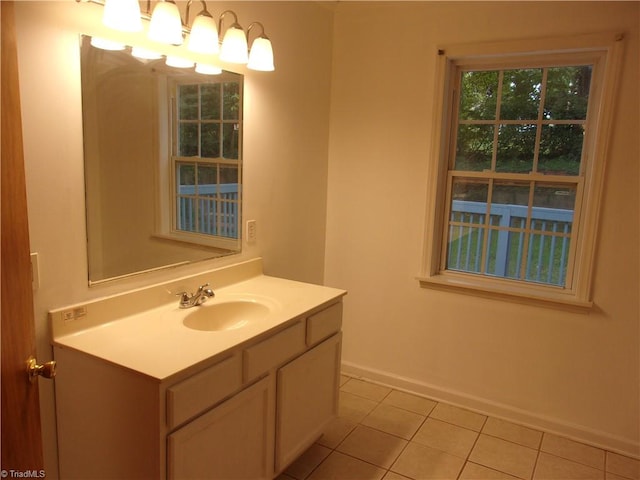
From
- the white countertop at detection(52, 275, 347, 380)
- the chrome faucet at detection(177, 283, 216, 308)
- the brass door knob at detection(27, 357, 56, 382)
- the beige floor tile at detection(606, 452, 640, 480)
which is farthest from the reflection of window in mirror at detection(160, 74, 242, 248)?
the beige floor tile at detection(606, 452, 640, 480)

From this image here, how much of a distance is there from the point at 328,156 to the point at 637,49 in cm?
170

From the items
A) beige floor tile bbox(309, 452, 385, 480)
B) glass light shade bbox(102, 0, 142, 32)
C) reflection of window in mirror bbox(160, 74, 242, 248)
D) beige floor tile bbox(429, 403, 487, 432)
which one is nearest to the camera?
glass light shade bbox(102, 0, 142, 32)

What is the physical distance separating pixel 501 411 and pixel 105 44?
2.69m

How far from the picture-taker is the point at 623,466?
7.90ft

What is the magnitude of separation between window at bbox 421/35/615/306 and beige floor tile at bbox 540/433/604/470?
76cm

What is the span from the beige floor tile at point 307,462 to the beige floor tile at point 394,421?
0.36 meters

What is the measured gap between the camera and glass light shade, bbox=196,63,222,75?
2.08 m

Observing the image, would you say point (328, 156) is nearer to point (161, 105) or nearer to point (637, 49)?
point (161, 105)

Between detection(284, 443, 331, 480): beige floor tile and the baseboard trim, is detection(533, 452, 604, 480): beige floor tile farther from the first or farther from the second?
detection(284, 443, 331, 480): beige floor tile

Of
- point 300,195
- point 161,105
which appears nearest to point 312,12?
point 300,195

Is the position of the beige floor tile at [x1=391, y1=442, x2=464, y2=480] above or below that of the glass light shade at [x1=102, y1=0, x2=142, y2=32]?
below

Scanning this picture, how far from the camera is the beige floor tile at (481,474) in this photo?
7.43ft

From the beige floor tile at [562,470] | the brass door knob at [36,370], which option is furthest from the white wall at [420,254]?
the brass door knob at [36,370]

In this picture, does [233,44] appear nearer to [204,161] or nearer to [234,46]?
[234,46]
